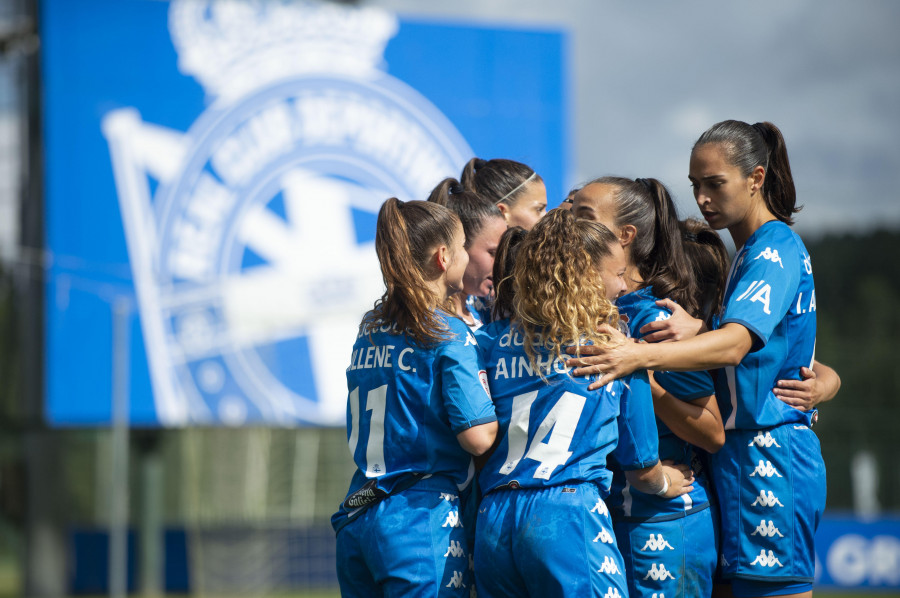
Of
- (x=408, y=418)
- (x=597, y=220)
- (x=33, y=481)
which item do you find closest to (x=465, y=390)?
(x=408, y=418)

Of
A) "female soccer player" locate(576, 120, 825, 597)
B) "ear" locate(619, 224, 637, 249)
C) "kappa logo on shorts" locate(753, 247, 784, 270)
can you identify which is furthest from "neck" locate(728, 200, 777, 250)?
"ear" locate(619, 224, 637, 249)

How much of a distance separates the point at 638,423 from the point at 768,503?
50 centimetres

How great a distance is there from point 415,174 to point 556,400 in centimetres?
1172

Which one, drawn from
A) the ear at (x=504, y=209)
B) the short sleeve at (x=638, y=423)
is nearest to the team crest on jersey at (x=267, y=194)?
the ear at (x=504, y=209)

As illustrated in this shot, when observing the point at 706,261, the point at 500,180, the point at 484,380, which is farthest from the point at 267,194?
→ the point at 484,380

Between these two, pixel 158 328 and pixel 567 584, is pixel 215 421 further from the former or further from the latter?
pixel 567 584

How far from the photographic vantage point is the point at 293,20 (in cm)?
1428

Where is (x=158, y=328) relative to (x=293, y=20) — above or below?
below

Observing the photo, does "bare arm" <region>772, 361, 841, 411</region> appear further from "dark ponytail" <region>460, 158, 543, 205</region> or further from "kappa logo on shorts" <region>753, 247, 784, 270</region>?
"dark ponytail" <region>460, 158, 543, 205</region>

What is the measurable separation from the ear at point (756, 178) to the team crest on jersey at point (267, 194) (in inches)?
433

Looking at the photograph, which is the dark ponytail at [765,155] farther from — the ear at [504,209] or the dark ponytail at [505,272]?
the ear at [504,209]

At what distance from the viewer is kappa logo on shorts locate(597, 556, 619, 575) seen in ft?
8.28

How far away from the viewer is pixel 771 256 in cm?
286

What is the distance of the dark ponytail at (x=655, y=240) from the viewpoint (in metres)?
2.96
